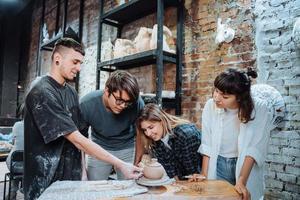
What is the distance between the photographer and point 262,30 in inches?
83.3

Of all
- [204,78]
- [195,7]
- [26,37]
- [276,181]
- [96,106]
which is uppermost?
[26,37]

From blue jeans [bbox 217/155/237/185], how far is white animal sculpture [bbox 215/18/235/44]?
1.03 m

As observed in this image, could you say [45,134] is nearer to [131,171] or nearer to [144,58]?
[131,171]

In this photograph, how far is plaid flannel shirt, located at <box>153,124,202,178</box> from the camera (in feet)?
6.05

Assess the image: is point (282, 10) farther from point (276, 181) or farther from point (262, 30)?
point (276, 181)

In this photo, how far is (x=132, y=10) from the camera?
126 inches

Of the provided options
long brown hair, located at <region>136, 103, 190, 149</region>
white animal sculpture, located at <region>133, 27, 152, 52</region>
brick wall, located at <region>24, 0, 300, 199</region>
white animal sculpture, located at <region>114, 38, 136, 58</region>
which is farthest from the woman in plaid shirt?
white animal sculpture, located at <region>114, 38, 136, 58</region>

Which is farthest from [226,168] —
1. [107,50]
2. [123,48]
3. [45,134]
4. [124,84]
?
[107,50]

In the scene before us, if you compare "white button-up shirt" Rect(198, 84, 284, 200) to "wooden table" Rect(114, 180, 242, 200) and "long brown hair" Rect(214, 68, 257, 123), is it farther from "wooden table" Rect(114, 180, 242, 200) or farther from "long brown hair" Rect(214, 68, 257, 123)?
"wooden table" Rect(114, 180, 242, 200)

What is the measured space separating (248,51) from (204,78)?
486mm

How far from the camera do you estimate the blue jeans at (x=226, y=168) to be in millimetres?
1823

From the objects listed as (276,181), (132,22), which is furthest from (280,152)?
(132,22)

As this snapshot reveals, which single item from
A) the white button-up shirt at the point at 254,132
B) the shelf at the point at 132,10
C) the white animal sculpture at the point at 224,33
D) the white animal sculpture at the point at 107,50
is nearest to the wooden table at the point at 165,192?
the white button-up shirt at the point at 254,132

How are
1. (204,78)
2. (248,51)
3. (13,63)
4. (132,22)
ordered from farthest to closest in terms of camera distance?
1. (13,63)
2. (132,22)
3. (204,78)
4. (248,51)
